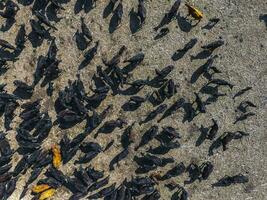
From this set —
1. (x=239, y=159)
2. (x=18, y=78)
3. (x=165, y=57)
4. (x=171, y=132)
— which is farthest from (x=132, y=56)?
(x=239, y=159)

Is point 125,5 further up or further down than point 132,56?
further up

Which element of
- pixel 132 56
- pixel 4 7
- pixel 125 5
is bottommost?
pixel 132 56

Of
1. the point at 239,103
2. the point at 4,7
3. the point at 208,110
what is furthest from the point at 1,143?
the point at 239,103

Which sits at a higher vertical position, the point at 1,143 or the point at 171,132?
the point at 1,143

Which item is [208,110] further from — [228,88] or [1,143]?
[1,143]

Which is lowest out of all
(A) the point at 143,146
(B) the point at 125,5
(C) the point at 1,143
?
(A) the point at 143,146

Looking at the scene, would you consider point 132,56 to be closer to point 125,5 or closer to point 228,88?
point 125,5
